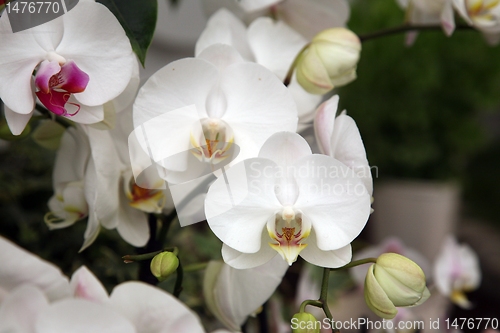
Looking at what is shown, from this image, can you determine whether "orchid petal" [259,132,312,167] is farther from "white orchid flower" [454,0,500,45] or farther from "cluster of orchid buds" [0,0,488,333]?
"white orchid flower" [454,0,500,45]

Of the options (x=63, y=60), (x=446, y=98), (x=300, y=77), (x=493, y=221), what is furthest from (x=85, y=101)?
(x=493, y=221)

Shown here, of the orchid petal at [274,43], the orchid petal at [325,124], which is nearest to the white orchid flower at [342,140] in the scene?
the orchid petal at [325,124]

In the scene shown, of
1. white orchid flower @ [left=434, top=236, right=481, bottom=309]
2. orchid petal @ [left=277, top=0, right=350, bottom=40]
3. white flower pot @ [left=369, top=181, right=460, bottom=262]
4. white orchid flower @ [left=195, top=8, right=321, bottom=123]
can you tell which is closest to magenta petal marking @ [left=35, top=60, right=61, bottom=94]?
white orchid flower @ [left=195, top=8, right=321, bottom=123]

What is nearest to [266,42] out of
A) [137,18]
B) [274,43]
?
[274,43]

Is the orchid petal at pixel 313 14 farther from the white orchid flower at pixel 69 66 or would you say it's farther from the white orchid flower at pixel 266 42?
the white orchid flower at pixel 69 66

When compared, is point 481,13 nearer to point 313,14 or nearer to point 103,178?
point 313,14

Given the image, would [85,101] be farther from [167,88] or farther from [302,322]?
[302,322]
